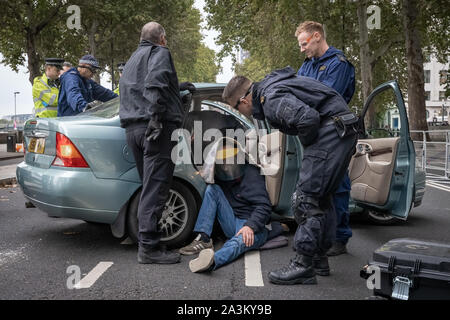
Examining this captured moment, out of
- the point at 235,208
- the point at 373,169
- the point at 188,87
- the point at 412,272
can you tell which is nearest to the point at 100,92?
the point at 188,87

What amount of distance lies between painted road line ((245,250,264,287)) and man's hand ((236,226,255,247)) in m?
0.13

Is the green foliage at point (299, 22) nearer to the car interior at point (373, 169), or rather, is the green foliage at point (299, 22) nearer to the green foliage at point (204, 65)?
the car interior at point (373, 169)

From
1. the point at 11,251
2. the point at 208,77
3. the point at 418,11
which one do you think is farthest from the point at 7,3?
the point at 208,77

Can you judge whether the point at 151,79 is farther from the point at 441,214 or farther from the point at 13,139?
the point at 13,139

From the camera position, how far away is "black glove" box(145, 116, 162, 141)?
3869 mm

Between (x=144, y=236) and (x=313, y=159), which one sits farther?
(x=144, y=236)

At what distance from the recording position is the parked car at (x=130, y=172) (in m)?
4.17

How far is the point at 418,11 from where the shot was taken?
2047cm

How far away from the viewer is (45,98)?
683 cm

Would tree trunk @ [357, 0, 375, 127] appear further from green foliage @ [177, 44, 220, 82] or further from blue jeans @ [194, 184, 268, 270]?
green foliage @ [177, 44, 220, 82]

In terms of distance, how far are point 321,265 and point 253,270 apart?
1.69 ft

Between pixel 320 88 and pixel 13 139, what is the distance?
746 inches

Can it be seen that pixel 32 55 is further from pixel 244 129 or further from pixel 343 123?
pixel 343 123

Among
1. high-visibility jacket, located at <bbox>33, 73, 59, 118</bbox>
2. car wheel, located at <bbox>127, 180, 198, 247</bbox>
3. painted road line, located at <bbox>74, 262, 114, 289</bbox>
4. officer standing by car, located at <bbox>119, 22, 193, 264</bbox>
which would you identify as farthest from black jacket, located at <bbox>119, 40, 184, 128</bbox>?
high-visibility jacket, located at <bbox>33, 73, 59, 118</bbox>
